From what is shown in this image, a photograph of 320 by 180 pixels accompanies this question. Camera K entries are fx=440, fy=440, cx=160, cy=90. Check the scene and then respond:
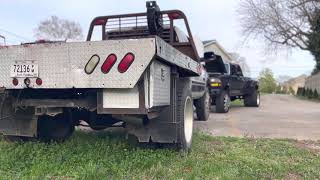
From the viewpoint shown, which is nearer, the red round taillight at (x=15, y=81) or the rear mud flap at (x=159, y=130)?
the red round taillight at (x=15, y=81)

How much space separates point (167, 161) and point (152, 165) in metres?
0.29

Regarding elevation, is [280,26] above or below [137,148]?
above

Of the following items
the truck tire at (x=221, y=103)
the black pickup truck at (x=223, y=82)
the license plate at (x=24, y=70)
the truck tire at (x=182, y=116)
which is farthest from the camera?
the truck tire at (x=221, y=103)

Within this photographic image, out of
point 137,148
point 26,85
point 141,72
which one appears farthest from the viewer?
point 137,148

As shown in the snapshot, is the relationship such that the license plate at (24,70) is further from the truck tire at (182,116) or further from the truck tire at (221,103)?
the truck tire at (221,103)

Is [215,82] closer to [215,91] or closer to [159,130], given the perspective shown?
[215,91]

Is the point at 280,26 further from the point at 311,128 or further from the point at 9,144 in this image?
the point at 9,144

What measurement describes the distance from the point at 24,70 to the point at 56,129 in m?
1.97

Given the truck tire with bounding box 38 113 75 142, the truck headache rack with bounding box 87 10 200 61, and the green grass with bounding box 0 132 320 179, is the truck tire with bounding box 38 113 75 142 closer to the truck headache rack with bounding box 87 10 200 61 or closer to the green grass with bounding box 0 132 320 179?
the green grass with bounding box 0 132 320 179

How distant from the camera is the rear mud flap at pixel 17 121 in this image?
5695mm

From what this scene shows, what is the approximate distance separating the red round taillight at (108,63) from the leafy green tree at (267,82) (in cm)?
7066

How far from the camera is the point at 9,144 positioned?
20.6 feet

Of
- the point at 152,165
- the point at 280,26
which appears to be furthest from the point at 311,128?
the point at 280,26

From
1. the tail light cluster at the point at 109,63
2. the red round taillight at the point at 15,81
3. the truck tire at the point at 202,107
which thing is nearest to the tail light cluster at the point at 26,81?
the red round taillight at the point at 15,81
